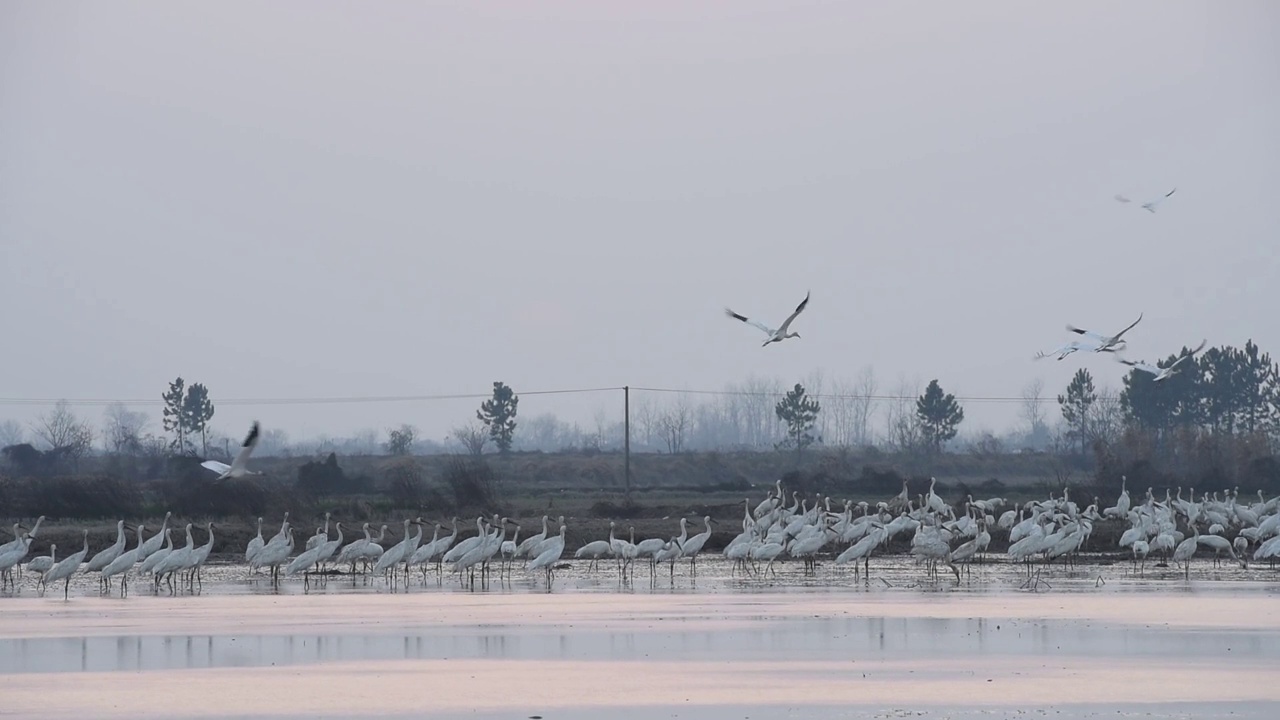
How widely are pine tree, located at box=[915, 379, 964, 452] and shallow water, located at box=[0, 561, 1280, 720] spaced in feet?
216

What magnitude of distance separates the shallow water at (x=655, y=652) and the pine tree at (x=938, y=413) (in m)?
65.8

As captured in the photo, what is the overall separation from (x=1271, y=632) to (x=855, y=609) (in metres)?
5.50

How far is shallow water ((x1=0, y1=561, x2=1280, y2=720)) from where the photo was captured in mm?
14047

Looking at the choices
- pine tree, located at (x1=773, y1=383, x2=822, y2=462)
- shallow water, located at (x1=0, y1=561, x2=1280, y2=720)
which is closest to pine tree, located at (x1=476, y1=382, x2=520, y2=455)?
pine tree, located at (x1=773, y1=383, x2=822, y2=462)

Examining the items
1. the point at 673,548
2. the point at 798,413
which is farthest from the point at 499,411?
the point at 673,548

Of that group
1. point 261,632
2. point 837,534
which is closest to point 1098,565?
point 837,534

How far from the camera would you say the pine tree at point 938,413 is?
304ft

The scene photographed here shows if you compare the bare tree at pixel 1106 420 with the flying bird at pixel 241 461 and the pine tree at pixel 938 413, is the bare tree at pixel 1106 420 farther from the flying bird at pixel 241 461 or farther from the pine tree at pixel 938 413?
the flying bird at pixel 241 461

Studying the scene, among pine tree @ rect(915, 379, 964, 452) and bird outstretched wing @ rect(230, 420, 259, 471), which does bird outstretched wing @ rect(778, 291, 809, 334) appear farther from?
pine tree @ rect(915, 379, 964, 452)

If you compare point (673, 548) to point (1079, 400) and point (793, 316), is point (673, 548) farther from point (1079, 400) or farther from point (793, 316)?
point (1079, 400)

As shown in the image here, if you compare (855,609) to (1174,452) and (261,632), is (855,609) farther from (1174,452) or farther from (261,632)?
(1174,452)

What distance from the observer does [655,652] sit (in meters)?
17.7

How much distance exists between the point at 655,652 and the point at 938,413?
252 feet

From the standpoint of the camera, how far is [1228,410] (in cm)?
8938
